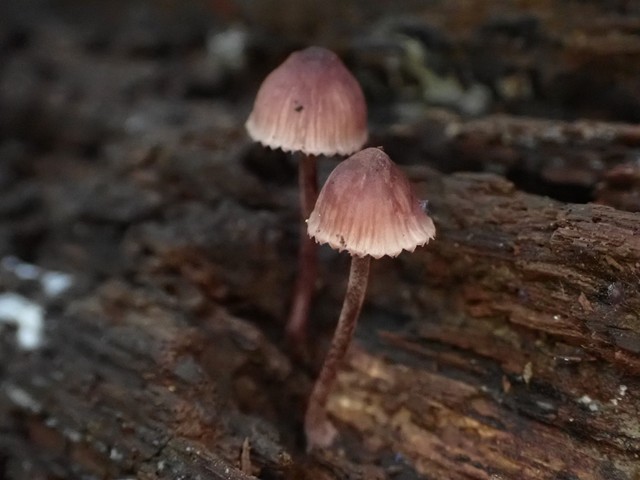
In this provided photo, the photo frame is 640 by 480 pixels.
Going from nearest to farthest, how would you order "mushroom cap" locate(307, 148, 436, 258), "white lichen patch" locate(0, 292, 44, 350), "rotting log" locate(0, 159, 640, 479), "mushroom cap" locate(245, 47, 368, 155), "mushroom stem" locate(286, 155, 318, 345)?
"mushroom cap" locate(307, 148, 436, 258), "rotting log" locate(0, 159, 640, 479), "mushroom cap" locate(245, 47, 368, 155), "mushroom stem" locate(286, 155, 318, 345), "white lichen patch" locate(0, 292, 44, 350)

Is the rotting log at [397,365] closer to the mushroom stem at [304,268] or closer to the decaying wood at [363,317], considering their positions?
the decaying wood at [363,317]

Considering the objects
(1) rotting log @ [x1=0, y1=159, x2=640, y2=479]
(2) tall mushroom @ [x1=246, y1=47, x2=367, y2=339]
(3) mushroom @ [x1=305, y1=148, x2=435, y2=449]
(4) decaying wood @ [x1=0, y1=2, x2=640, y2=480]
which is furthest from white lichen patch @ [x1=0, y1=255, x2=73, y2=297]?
(3) mushroom @ [x1=305, y1=148, x2=435, y2=449]

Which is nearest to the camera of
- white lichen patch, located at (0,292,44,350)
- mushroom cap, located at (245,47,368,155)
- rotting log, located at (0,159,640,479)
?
rotting log, located at (0,159,640,479)

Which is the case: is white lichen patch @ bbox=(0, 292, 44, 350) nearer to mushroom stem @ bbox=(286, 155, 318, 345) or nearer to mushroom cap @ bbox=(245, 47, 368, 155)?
mushroom stem @ bbox=(286, 155, 318, 345)

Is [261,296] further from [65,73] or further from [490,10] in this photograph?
[65,73]

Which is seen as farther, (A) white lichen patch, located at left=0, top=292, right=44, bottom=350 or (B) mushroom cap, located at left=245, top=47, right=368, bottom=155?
(A) white lichen patch, located at left=0, top=292, right=44, bottom=350

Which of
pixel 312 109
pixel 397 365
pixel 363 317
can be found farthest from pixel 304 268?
pixel 312 109

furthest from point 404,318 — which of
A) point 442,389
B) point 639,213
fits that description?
point 639,213

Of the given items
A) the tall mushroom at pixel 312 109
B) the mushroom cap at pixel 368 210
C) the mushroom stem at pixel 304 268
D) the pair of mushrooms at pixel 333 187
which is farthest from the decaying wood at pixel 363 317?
the mushroom cap at pixel 368 210
